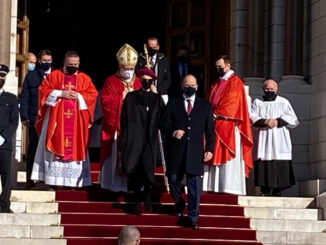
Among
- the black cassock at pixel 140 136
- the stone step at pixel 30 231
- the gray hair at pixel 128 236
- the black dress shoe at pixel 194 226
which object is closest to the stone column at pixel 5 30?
the black cassock at pixel 140 136

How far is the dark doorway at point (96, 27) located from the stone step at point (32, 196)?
7838 mm

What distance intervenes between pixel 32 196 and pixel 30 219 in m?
0.71

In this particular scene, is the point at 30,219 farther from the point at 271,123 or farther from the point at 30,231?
the point at 271,123

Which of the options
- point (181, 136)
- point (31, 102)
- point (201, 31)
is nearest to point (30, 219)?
point (181, 136)

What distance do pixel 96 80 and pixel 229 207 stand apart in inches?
323

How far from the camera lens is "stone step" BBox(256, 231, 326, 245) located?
16.5m

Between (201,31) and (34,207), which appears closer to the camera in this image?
(34,207)

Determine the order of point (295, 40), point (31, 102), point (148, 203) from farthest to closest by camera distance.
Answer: point (295, 40)
point (31, 102)
point (148, 203)

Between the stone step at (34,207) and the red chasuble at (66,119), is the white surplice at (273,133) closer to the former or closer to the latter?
the red chasuble at (66,119)

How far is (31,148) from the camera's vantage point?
17.9 metres

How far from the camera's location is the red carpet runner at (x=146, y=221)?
16078mm

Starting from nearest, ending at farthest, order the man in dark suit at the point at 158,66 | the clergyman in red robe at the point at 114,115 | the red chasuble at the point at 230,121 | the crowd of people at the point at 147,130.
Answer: the crowd of people at the point at 147,130
the clergyman in red robe at the point at 114,115
the red chasuble at the point at 230,121
the man in dark suit at the point at 158,66

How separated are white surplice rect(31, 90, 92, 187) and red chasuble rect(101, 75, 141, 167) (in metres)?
0.30

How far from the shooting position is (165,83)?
1881 cm
